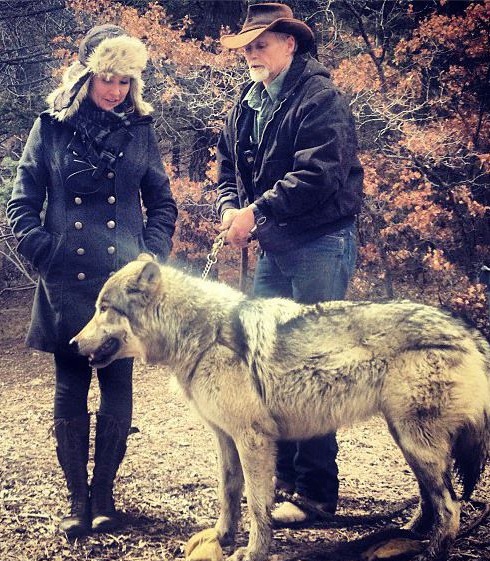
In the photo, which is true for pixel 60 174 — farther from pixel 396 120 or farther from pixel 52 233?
pixel 396 120

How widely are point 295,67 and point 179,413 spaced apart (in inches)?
156

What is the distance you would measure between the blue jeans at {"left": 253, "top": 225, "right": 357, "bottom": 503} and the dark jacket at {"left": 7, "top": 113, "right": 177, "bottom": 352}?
2.90 feet

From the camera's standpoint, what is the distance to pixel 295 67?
405cm

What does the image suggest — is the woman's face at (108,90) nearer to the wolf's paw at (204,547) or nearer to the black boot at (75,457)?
the black boot at (75,457)

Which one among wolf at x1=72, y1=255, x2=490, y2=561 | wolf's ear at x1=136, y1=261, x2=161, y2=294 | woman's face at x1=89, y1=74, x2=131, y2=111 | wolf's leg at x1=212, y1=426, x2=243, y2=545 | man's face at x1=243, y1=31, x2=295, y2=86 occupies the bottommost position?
wolf's leg at x1=212, y1=426, x2=243, y2=545

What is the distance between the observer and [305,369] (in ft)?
11.9

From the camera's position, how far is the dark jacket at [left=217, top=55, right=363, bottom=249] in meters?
3.79

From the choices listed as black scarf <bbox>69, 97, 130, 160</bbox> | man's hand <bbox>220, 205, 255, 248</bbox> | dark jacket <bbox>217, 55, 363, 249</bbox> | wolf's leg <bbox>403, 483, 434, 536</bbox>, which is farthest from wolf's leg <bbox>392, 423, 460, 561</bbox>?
black scarf <bbox>69, 97, 130, 160</bbox>

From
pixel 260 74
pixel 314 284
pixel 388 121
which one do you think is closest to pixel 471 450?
pixel 314 284

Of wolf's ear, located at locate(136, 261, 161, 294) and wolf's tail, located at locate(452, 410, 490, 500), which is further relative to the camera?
wolf's ear, located at locate(136, 261, 161, 294)

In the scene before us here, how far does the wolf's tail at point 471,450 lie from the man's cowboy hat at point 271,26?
2.43m

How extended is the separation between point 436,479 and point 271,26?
8.86ft

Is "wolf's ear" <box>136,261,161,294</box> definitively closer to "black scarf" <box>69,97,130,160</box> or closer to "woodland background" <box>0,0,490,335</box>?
"black scarf" <box>69,97,130,160</box>

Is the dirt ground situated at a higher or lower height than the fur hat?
lower
